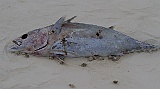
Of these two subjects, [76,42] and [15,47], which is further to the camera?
[15,47]

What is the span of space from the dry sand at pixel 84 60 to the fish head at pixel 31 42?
0.11 metres

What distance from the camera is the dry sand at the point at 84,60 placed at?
4258 mm

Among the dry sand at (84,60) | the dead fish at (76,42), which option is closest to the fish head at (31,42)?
the dead fish at (76,42)

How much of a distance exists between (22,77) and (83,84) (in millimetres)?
707

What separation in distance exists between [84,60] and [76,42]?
250mm

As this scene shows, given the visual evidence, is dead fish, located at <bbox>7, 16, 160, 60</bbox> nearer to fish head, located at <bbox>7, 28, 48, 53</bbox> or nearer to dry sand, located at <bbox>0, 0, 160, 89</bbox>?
fish head, located at <bbox>7, 28, 48, 53</bbox>

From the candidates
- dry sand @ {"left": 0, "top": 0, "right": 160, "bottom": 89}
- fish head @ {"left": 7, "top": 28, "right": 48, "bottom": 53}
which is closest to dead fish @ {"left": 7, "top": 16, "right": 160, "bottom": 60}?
fish head @ {"left": 7, "top": 28, "right": 48, "bottom": 53}

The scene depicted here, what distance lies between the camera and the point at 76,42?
4.52 meters

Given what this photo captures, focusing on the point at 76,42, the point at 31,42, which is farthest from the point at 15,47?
the point at 76,42

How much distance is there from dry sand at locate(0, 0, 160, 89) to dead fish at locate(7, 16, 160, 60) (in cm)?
10

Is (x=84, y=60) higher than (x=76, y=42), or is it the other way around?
(x=76, y=42)

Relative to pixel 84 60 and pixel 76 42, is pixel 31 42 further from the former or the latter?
pixel 84 60

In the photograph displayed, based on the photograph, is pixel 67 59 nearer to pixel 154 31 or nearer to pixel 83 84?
pixel 83 84

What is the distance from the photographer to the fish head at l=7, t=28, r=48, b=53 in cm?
458
